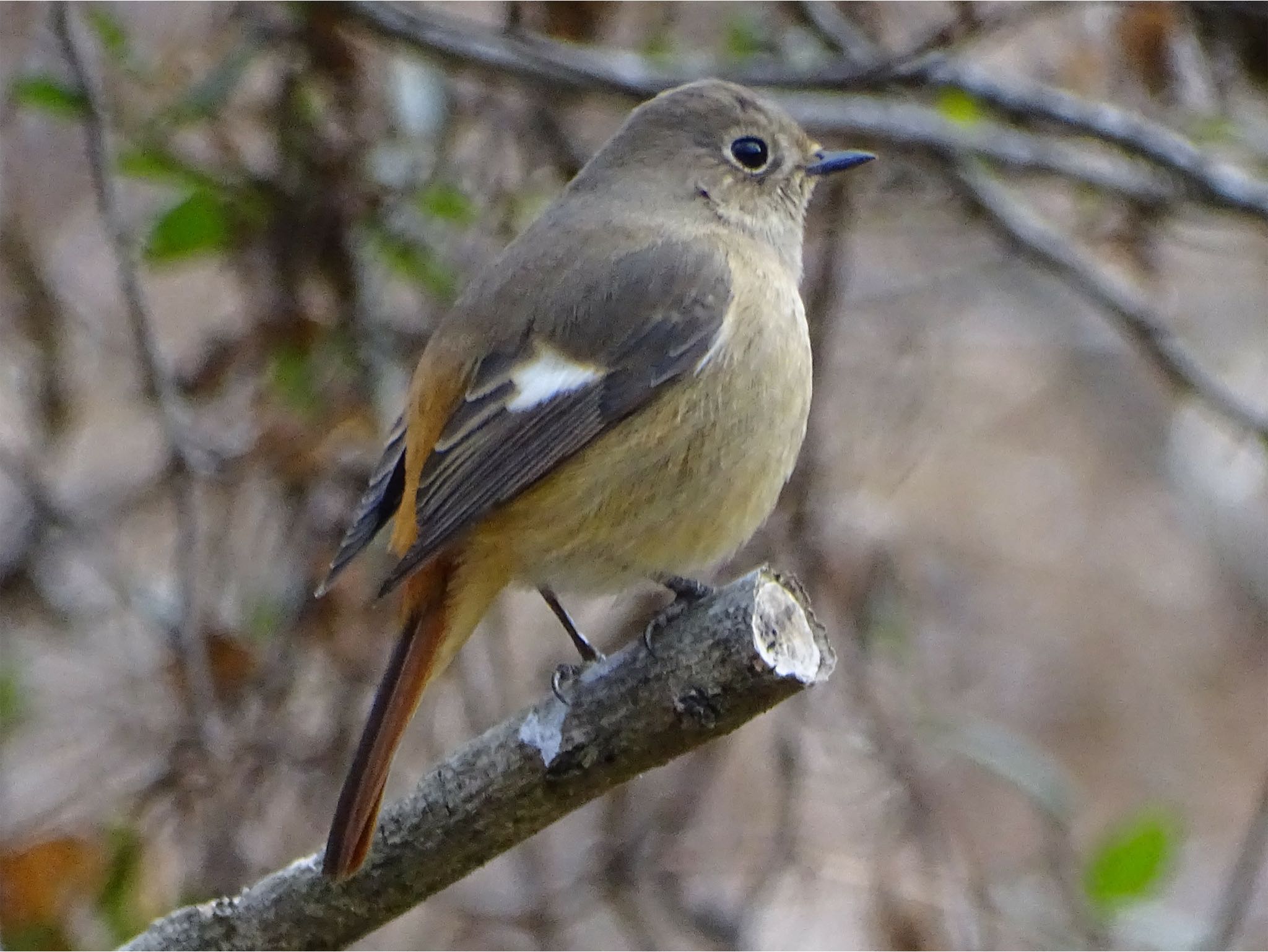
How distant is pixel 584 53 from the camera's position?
14.0 ft

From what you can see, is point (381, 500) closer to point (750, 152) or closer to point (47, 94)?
point (750, 152)

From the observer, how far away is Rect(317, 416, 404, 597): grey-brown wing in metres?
3.52

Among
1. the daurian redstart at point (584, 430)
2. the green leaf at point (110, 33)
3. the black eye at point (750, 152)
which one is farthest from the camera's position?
the green leaf at point (110, 33)

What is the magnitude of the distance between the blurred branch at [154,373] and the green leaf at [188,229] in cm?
7

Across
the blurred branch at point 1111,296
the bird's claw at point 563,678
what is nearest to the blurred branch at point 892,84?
the blurred branch at point 1111,296

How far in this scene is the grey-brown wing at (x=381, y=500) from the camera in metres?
3.52

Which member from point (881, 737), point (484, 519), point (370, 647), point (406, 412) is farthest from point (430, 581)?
point (881, 737)

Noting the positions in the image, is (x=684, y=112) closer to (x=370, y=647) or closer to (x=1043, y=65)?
(x=370, y=647)

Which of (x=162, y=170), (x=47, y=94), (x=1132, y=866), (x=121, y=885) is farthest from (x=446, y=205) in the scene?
(x=1132, y=866)

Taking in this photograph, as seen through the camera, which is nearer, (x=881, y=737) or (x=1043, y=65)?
(x=881, y=737)

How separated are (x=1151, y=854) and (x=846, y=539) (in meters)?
1.28

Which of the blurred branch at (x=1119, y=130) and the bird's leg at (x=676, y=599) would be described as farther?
the blurred branch at (x=1119, y=130)

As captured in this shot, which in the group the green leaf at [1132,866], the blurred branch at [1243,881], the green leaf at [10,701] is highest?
the green leaf at [10,701]

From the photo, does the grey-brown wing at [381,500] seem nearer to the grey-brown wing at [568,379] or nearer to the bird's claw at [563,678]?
the grey-brown wing at [568,379]
